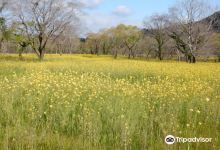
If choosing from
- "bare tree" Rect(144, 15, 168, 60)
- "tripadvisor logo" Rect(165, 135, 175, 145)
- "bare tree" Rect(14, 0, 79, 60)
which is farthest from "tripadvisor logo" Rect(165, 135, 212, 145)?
"bare tree" Rect(144, 15, 168, 60)

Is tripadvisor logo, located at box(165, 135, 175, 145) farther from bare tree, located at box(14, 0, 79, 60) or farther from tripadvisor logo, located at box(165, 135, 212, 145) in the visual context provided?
bare tree, located at box(14, 0, 79, 60)

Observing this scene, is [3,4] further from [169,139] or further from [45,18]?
[169,139]

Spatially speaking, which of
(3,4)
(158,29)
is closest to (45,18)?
(3,4)

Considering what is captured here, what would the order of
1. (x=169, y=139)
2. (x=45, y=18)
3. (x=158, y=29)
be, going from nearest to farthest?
(x=169, y=139) < (x=45, y=18) < (x=158, y=29)

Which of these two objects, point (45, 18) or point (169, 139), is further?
point (45, 18)

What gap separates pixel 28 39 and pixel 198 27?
24865mm

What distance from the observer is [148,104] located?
710 centimetres

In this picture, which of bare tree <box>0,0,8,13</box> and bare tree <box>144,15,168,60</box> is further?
bare tree <box>144,15,168,60</box>

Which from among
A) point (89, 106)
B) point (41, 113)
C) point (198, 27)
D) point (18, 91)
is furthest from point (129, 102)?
point (198, 27)

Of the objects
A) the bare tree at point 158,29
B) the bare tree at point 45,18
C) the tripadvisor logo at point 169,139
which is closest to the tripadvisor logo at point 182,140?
the tripadvisor logo at point 169,139

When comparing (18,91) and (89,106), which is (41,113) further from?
(18,91)

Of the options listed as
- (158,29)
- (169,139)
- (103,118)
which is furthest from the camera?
(158,29)

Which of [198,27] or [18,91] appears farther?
[198,27]

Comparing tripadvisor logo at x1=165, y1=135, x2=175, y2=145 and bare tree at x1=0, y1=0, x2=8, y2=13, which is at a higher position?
bare tree at x1=0, y1=0, x2=8, y2=13
